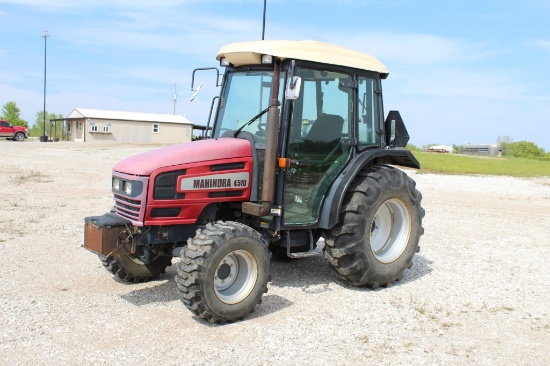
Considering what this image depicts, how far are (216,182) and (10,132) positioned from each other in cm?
4593

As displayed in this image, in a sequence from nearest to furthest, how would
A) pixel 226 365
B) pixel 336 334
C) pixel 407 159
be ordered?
pixel 226 365
pixel 336 334
pixel 407 159

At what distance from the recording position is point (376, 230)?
7.18 m

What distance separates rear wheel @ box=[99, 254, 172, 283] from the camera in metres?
6.50

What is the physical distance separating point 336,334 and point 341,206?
5.46 feet

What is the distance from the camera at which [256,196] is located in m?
6.11

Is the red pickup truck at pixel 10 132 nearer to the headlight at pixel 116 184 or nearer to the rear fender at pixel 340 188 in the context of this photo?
the headlight at pixel 116 184

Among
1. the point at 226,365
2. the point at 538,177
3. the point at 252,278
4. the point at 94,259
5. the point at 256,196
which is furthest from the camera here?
the point at 538,177

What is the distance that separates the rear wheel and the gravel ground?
0.12 m

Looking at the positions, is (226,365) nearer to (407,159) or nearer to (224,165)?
(224,165)

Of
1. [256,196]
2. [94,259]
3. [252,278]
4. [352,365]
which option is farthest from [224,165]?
[94,259]

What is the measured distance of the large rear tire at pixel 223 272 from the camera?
17.2 feet

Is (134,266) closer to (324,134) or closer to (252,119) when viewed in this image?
(252,119)

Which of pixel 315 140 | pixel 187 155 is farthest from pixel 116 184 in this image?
pixel 315 140

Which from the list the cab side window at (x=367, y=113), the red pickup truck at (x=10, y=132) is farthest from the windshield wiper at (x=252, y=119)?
the red pickup truck at (x=10, y=132)
